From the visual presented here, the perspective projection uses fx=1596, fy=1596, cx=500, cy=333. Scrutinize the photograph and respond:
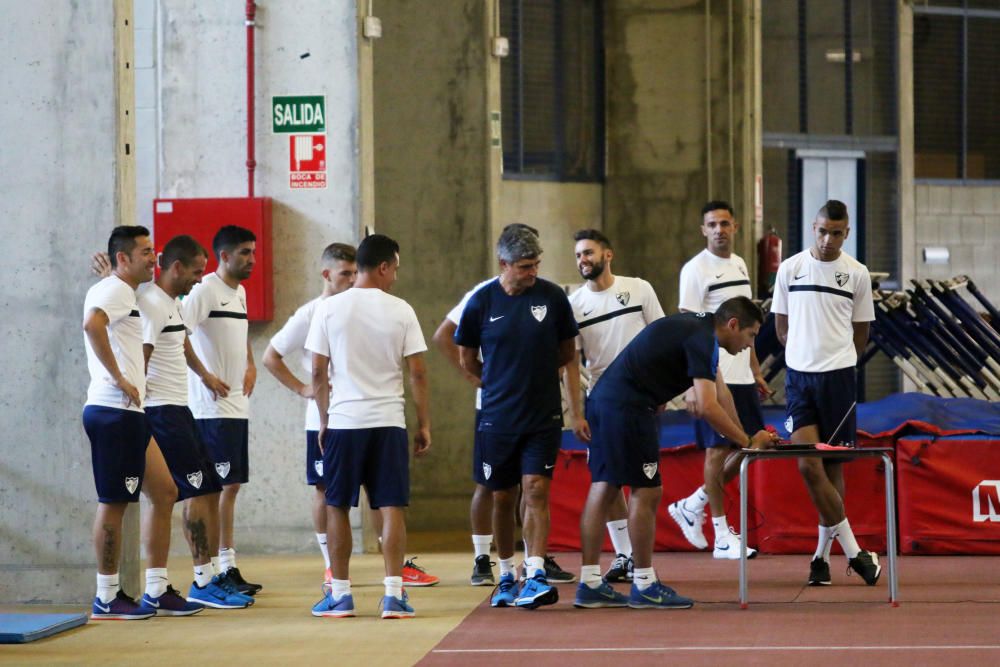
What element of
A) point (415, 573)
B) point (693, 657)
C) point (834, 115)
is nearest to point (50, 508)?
point (415, 573)

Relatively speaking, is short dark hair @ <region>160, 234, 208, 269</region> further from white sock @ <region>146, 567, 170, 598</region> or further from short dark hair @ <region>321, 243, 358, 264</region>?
white sock @ <region>146, 567, 170, 598</region>

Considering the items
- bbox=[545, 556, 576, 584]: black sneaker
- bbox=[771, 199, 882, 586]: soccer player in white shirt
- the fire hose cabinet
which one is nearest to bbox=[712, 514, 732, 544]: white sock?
bbox=[771, 199, 882, 586]: soccer player in white shirt

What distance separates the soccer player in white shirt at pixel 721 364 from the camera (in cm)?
971

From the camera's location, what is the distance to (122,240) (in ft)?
25.2

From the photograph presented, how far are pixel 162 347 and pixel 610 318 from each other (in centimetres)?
251

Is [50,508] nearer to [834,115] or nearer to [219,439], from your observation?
[219,439]

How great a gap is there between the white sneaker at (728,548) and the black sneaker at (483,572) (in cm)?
183

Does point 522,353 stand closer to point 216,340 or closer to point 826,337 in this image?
point 216,340

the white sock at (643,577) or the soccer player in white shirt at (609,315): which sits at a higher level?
the soccer player in white shirt at (609,315)

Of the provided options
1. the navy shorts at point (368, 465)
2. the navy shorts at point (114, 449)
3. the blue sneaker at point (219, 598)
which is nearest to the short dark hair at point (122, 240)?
the navy shorts at point (114, 449)

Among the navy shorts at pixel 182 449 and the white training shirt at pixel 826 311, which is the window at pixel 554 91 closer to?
the white training shirt at pixel 826 311

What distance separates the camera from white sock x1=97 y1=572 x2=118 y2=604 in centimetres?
763

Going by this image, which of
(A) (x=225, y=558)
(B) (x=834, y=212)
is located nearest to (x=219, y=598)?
(A) (x=225, y=558)

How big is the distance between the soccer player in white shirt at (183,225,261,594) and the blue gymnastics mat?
50.4 inches
